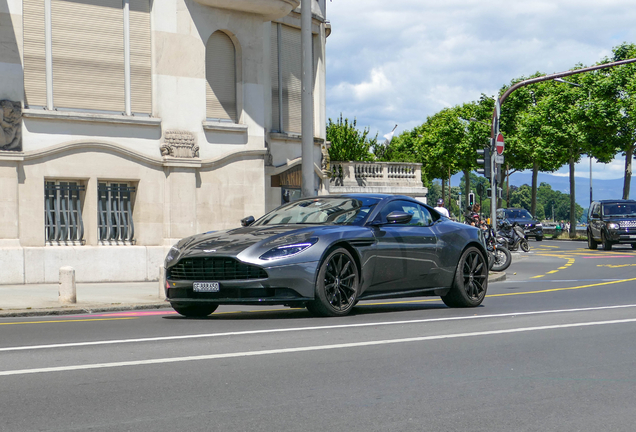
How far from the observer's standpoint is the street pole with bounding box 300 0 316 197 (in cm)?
1752

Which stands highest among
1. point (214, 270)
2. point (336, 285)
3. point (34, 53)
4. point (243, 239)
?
point (34, 53)

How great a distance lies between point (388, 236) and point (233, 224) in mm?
11593

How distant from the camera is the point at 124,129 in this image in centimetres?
1998

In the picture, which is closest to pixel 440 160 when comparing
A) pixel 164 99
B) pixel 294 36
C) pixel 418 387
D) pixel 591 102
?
pixel 591 102

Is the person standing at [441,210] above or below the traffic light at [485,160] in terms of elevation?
below

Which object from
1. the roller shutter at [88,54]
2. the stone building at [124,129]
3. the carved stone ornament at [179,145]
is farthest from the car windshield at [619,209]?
the roller shutter at [88,54]

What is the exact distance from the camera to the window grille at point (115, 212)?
1989cm

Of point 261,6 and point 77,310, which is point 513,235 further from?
point 77,310

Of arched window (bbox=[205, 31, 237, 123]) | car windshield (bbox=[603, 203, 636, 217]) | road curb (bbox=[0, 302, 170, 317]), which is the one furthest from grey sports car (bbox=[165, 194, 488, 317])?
car windshield (bbox=[603, 203, 636, 217])

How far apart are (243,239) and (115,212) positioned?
1075 cm

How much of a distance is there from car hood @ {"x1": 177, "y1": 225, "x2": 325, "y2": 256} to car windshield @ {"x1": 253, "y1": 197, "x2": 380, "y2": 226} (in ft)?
1.42

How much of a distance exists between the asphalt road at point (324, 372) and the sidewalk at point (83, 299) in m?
1.19

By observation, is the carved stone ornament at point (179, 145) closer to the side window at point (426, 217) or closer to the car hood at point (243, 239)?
the side window at point (426, 217)

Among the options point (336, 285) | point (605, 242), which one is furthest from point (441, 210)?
point (605, 242)
